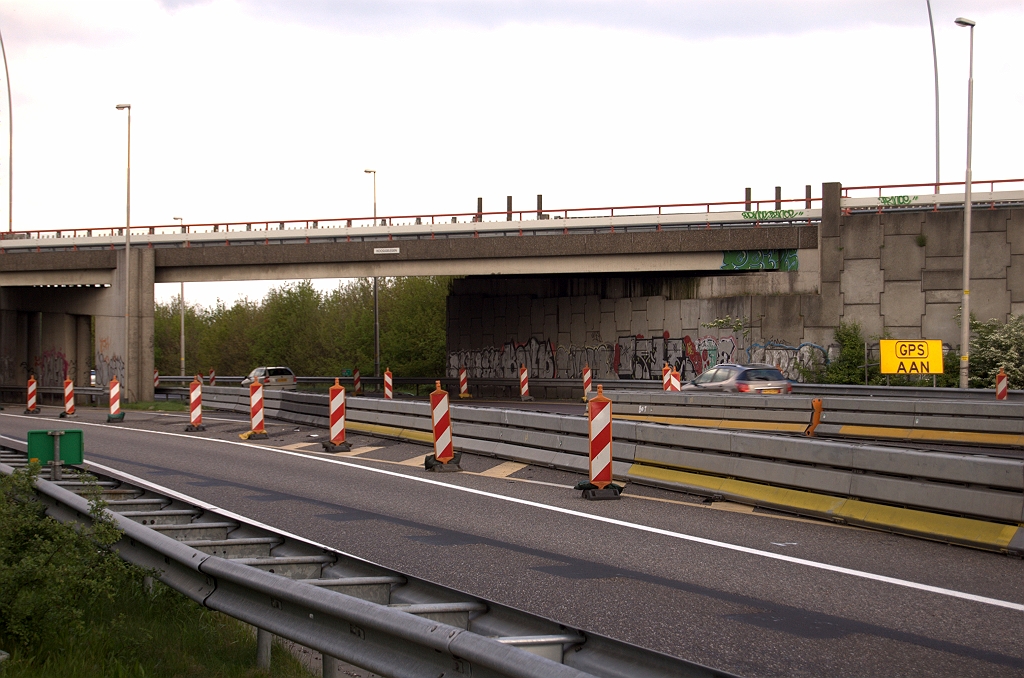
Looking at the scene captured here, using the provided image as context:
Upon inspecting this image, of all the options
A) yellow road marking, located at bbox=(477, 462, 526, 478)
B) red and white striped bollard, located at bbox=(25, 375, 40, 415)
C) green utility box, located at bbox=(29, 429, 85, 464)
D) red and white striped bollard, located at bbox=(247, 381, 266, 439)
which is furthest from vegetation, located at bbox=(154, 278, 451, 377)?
green utility box, located at bbox=(29, 429, 85, 464)

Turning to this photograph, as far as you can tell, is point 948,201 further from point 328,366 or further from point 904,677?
point 328,366

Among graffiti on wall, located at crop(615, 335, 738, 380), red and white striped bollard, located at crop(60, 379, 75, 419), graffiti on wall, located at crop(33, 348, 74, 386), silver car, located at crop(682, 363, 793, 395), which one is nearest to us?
silver car, located at crop(682, 363, 793, 395)

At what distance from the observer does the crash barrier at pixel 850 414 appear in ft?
55.2

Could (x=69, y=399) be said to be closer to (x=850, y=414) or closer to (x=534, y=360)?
(x=534, y=360)

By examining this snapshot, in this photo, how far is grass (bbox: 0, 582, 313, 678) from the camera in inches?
184

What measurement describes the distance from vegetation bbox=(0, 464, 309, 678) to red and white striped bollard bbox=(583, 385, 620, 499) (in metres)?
6.32

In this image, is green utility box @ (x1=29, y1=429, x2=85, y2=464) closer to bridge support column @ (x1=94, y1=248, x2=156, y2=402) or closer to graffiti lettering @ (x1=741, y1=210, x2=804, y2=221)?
bridge support column @ (x1=94, y1=248, x2=156, y2=402)

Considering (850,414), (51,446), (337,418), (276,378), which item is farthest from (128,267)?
(51,446)

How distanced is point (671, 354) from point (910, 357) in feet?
33.8

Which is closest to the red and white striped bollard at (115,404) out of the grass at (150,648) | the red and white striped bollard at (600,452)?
the red and white striped bollard at (600,452)

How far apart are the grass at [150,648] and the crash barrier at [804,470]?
244 inches

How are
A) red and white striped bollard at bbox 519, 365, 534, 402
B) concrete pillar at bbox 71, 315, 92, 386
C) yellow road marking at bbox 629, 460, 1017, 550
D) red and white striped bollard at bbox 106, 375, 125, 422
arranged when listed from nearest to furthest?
1. yellow road marking at bbox 629, 460, 1017, 550
2. red and white striped bollard at bbox 106, 375, 125, 422
3. red and white striped bollard at bbox 519, 365, 534, 402
4. concrete pillar at bbox 71, 315, 92, 386

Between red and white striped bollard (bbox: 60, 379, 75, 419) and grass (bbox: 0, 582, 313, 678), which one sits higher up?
grass (bbox: 0, 582, 313, 678)

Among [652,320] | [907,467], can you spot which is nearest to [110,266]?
[652,320]
